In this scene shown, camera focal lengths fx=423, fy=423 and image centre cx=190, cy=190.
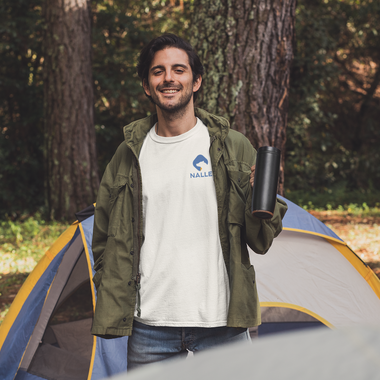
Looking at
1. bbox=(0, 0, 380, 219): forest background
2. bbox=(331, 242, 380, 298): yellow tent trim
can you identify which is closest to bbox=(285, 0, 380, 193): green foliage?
bbox=(0, 0, 380, 219): forest background

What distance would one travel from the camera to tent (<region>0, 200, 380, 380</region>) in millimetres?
2812

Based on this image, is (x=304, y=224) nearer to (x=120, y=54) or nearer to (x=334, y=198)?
(x=334, y=198)

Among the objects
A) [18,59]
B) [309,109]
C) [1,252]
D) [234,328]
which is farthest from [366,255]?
[18,59]

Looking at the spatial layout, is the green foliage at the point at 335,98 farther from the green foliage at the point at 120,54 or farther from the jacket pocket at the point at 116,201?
the jacket pocket at the point at 116,201

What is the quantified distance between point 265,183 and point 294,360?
98cm

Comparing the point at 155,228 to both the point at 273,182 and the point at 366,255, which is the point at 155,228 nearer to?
the point at 273,182

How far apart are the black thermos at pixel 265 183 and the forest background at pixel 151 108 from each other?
22.5ft

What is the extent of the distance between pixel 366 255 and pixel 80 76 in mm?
5382

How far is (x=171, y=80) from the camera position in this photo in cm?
176

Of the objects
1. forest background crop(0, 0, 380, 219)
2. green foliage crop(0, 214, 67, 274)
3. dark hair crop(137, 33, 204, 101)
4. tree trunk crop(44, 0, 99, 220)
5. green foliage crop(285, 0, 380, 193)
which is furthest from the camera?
green foliage crop(285, 0, 380, 193)

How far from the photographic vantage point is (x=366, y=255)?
17.1ft

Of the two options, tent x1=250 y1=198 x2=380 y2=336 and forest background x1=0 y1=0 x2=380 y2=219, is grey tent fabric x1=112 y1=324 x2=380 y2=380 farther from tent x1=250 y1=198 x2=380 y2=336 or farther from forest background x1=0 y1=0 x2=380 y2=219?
forest background x1=0 y1=0 x2=380 y2=219

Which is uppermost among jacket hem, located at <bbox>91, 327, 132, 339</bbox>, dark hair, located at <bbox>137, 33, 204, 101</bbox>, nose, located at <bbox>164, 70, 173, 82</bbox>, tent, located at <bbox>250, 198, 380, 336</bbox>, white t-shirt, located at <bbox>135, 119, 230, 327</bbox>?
dark hair, located at <bbox>137, 33, 204, 101</bbox>

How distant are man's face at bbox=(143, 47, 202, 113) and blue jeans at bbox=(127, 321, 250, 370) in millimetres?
889
